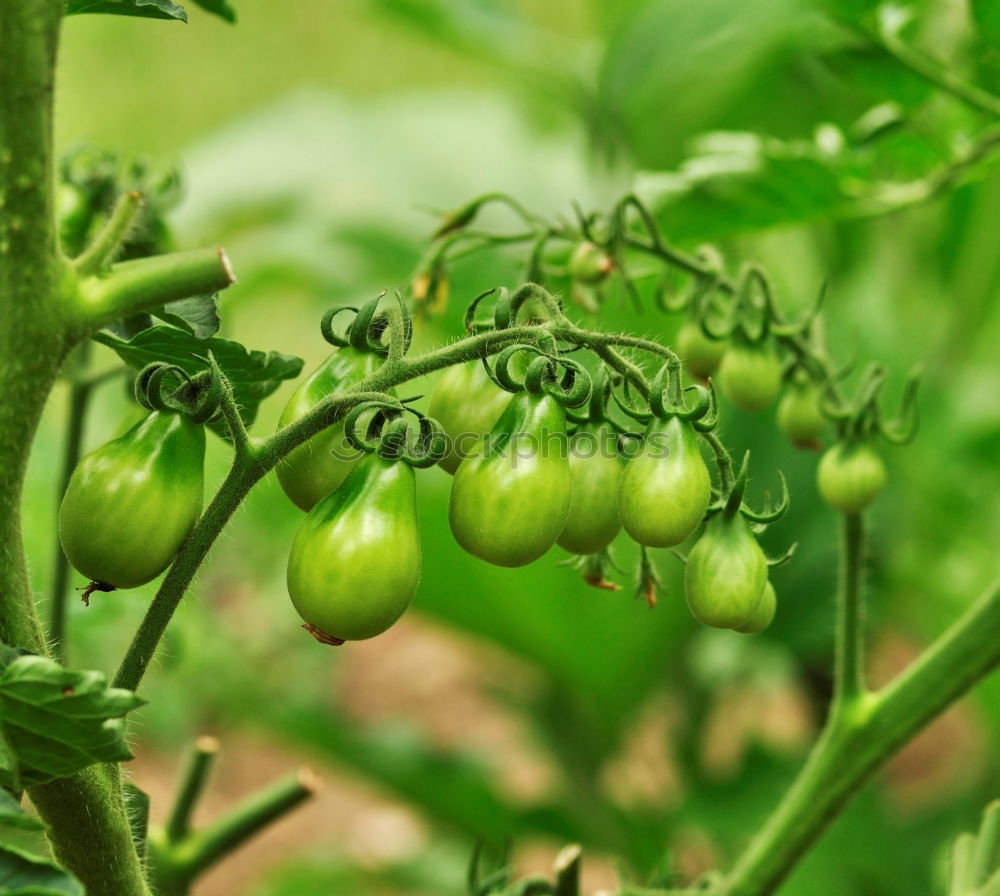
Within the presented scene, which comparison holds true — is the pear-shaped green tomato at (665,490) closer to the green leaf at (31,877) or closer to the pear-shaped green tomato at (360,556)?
the pear-shaped green tomato at (360,556)

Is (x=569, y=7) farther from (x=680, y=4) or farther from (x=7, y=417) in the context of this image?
(x=7, y=417)

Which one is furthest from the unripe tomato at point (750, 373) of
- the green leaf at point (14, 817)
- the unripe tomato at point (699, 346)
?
the green leaf at point (14, 817)

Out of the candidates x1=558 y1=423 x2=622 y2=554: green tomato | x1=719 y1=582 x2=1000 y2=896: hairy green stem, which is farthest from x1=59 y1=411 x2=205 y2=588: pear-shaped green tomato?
x1=719 y1=582 x2=1000 y2=896: hairy green stem

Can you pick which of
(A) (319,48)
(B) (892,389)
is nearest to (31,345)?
(B) (892,389)

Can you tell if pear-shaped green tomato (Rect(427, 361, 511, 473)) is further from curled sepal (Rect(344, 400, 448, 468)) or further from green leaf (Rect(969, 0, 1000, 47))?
green leaf (Rect(969, 0, 1000, 47))

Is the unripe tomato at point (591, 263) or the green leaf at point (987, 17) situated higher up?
the green leaf at point (987, 17)

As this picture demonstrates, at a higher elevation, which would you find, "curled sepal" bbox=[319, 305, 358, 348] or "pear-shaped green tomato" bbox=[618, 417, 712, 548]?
"curled sepal" bbox=[319, 305, 358, 348]

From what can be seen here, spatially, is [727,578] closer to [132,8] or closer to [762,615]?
[762,615]
